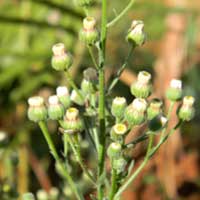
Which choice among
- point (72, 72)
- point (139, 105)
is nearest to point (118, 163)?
point (139, 105)

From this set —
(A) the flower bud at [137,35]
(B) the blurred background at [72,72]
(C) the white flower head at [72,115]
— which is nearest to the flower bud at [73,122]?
(C) the white flower head at [72,115]

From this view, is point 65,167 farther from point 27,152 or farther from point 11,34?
point 11,34

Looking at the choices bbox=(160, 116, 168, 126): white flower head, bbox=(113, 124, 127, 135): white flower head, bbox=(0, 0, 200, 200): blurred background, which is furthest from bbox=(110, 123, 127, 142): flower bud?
bbox=(0, 0, 200, 200): blurred background

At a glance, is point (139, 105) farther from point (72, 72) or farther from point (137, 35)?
point (72, 72)

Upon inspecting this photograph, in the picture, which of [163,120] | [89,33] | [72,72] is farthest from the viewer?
[72,72]

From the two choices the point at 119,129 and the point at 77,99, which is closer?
the point at 119,129

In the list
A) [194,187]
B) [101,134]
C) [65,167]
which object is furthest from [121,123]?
[194,187]
